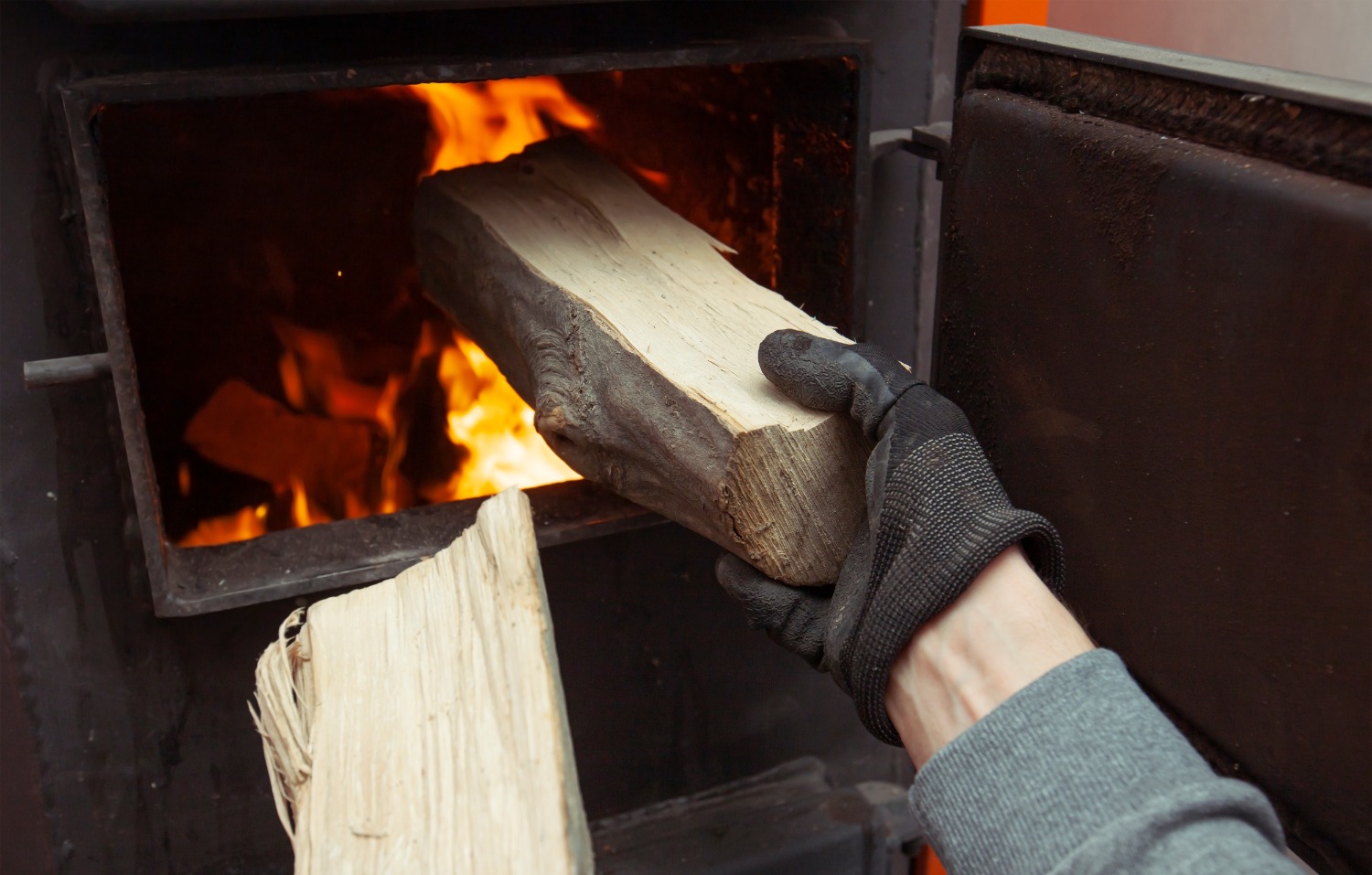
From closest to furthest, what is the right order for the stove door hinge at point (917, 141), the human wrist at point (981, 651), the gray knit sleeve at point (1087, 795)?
the gray knit sleeve at point (1087, 795)
the human wrist at point (981, 651)
the stove door hinge at point (917, 141)

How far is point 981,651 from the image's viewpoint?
853mm

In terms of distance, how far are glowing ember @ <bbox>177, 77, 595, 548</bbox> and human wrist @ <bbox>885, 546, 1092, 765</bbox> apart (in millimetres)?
729

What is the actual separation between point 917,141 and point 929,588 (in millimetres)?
610

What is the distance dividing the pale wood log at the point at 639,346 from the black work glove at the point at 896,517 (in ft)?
0.11

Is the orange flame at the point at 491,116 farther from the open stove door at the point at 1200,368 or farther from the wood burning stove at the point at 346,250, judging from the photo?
the open stove door at the point at 1200,368

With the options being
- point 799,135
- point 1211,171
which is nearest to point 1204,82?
point 1211,171

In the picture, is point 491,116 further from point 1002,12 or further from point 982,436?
point 982,436

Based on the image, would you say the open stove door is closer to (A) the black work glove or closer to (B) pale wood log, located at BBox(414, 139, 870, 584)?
(A) the black work glove

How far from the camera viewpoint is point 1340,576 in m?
0.71

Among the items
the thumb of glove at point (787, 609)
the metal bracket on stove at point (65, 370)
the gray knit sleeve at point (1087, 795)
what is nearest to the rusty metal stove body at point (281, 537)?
the metal bracket on stove at point (65, 370)

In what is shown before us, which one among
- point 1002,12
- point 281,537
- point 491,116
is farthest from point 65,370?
point 1002,12

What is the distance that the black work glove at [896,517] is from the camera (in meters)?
0.87

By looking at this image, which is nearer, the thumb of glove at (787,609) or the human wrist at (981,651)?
the human wrist at (981,651)

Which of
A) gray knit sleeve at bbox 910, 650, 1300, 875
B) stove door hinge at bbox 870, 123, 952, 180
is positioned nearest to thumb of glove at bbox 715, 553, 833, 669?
gray knit sleeve at bbox 910, 650, 1300, 875
